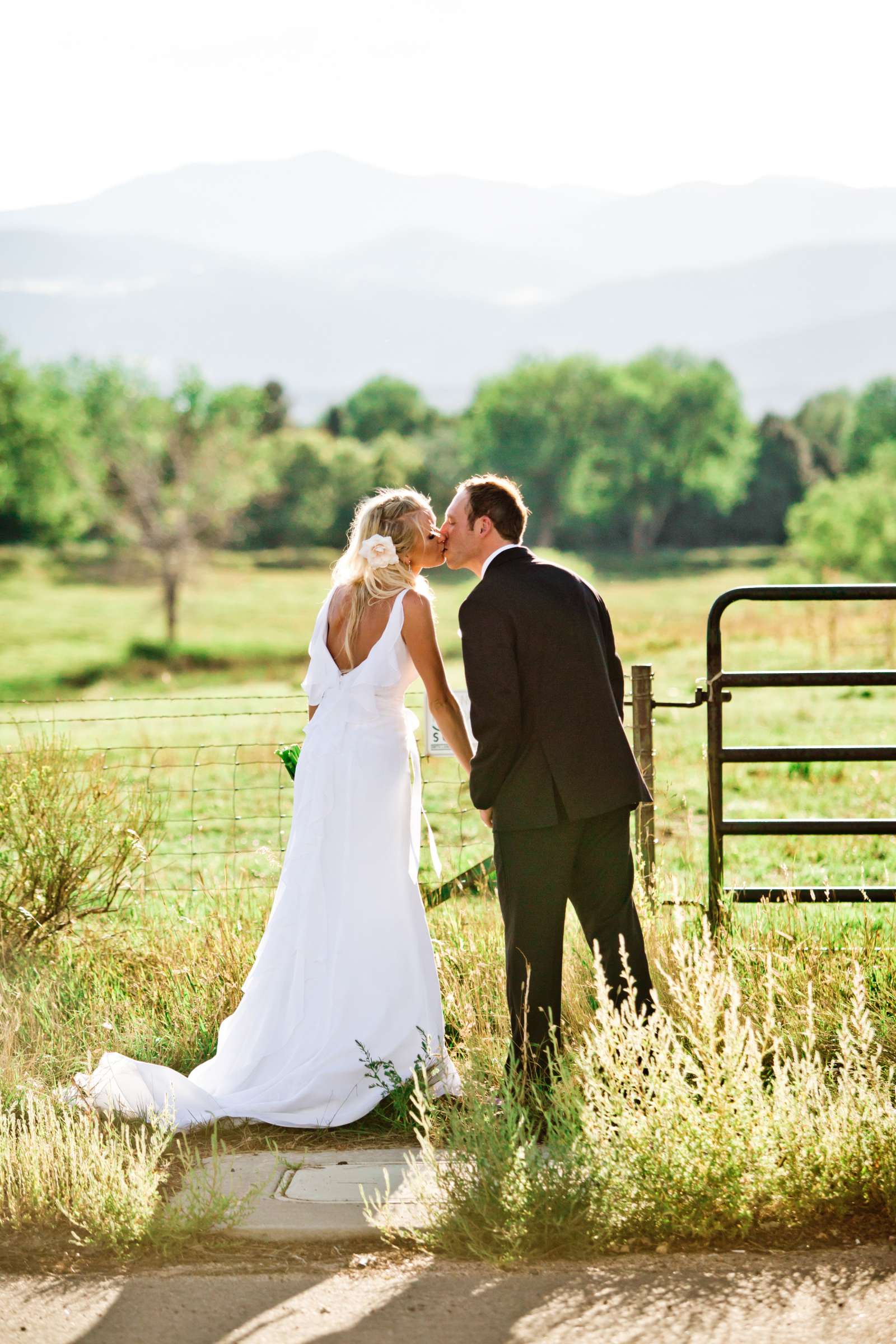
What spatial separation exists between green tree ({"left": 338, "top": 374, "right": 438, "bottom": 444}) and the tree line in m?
0.20

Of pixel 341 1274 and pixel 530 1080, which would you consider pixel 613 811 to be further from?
pixel 341 1274

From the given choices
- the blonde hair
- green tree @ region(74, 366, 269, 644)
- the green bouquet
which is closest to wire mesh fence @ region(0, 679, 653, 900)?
the green bouquet

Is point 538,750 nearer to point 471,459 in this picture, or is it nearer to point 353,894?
point 353,894

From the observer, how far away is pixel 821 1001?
509 centimetres

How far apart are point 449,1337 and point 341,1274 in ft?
1.55

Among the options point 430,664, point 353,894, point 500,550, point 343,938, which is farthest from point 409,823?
point 500,550

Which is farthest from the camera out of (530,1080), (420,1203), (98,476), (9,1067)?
(98,476)

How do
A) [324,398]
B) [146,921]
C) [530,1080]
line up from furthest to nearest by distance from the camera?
[324,398], [146,921], [530,1080]

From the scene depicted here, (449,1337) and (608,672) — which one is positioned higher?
(608,672)

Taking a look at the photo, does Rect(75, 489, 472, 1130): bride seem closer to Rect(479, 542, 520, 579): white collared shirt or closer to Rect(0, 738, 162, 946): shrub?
Rect(479, 542, 520, 579): white collared shirt

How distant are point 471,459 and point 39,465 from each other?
44.4 m

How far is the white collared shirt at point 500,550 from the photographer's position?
444 centimetres

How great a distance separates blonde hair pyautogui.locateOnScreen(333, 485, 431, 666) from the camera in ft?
15.6

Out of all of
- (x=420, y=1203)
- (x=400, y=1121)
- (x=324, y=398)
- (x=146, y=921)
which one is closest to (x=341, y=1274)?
(x=420, y=1203)
